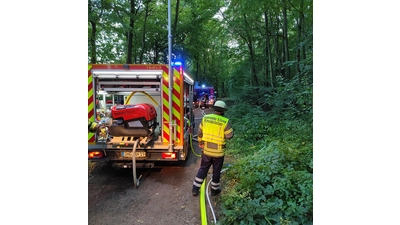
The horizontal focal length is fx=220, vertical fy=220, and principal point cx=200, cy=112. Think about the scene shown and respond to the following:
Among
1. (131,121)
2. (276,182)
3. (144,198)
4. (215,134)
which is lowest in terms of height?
(144,198)

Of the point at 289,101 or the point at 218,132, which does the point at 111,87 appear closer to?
the point at 218,132

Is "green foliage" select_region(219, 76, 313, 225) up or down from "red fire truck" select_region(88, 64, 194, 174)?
down

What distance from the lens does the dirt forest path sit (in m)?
3.11

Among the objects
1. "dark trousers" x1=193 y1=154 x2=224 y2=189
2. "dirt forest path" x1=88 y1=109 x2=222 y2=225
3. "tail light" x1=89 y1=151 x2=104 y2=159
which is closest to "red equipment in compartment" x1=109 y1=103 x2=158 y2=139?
"tail light" x1=89 y1=151 x2=104 y2=159

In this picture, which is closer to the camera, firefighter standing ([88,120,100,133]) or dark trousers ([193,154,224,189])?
dark trousers ([193,154,224,189])

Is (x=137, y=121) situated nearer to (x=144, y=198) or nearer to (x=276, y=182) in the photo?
(x=144, y=198)

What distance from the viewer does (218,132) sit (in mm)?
3688

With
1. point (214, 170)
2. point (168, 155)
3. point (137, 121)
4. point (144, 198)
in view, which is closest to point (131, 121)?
point (137, 121)

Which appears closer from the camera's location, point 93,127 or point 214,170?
point 214,170


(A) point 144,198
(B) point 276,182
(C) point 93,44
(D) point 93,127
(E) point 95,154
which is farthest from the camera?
(C) point 93,44

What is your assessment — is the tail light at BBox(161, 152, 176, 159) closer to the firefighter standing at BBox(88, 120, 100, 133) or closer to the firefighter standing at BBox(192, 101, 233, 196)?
the firefighter standing at BBox(192, 101, 233, 196)

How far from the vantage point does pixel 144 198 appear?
368 cm

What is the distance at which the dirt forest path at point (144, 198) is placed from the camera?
3107 mm

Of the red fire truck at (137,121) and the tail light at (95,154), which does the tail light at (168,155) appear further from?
the tail light at (95,154)
